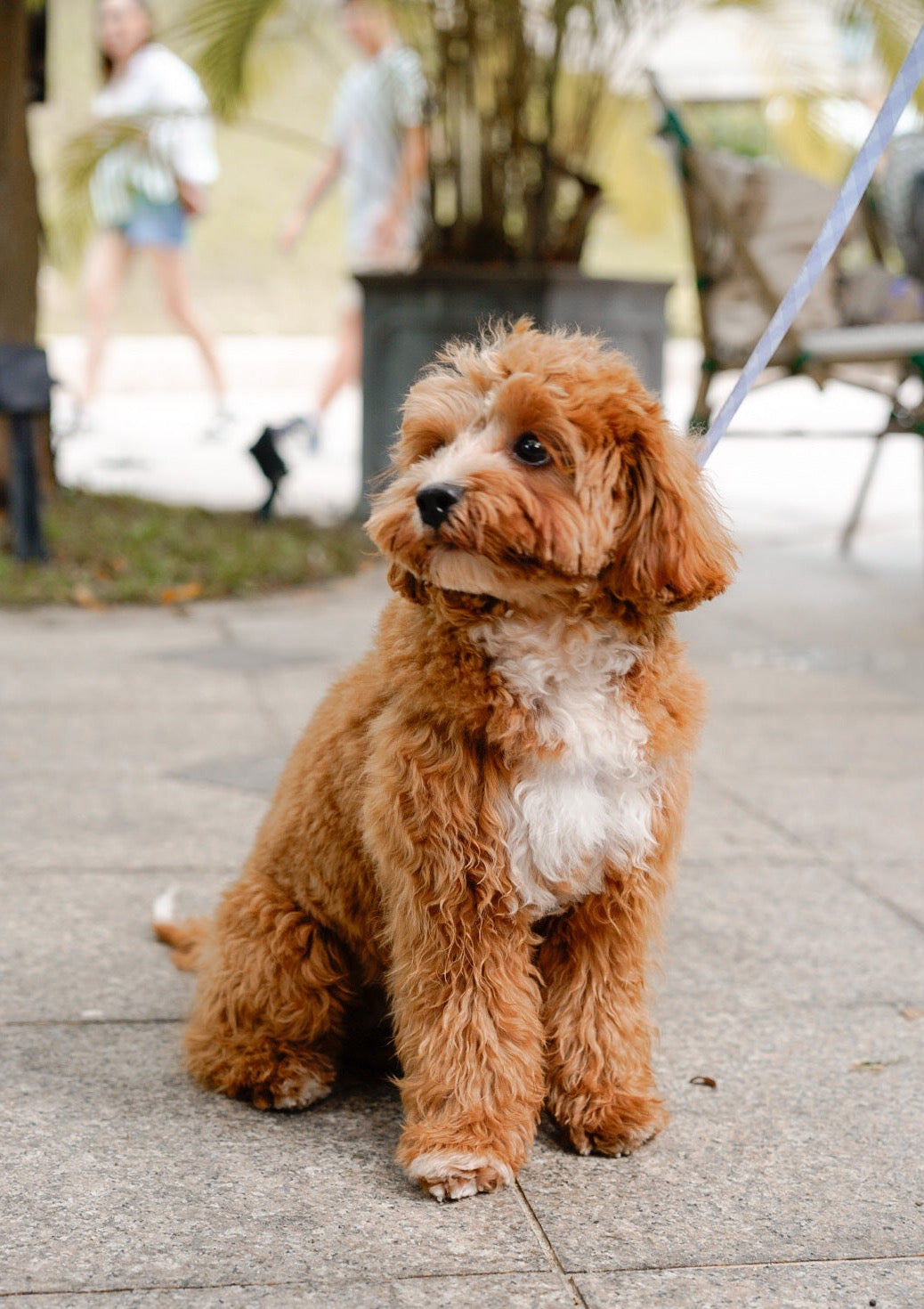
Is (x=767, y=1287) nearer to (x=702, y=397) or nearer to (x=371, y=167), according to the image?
(x=702, y=397)

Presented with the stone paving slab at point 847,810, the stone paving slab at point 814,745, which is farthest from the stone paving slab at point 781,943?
the stone paving slab at point 814,745

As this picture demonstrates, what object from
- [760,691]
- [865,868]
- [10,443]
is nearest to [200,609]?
[10,443]

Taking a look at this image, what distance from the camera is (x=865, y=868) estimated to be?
13.6 feet

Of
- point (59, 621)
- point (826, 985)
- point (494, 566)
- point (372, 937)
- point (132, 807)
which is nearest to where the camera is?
point (494, 566)

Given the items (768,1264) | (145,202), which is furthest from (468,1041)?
(145,202)

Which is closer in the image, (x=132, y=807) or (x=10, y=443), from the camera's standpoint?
(x=132, y=807)

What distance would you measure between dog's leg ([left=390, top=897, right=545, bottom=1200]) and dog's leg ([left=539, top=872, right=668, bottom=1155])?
0.14 metres

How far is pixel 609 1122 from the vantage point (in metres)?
2.67

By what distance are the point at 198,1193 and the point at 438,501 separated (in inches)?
44.6

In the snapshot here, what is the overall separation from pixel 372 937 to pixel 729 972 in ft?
3.49

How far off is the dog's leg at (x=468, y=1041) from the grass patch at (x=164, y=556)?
4.70 meters

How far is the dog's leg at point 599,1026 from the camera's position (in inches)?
105

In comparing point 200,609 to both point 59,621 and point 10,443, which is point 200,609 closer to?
point 59,621

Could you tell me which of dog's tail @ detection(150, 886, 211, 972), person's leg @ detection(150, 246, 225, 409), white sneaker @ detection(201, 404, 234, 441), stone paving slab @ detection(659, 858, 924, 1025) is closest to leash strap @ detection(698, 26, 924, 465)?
stone paving slab @ detection(659, 858, 924, 1025)
